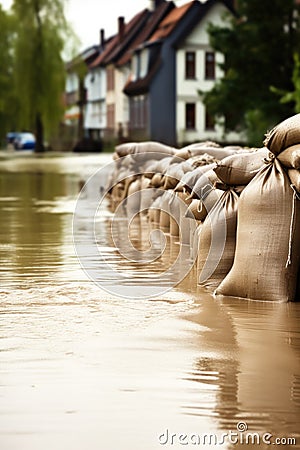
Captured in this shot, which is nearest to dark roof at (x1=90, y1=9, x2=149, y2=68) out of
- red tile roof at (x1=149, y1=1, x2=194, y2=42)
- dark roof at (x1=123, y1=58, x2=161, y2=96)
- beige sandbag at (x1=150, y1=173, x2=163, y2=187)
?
red tile roof at (x1=149, y1=1, x2=194, y2=42)

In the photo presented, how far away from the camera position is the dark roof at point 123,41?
60781mm

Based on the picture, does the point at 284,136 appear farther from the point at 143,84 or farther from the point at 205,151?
the point at 143,84

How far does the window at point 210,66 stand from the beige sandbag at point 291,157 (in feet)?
146

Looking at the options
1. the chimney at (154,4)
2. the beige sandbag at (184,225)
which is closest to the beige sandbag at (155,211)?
the beige sandbag at (184,225)

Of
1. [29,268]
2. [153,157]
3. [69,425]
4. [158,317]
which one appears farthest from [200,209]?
[153,157]

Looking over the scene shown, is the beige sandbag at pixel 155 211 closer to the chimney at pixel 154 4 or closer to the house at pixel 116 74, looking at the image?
Answer: the house at pixel 116 74

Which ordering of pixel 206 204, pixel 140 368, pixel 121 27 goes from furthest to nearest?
pixel 121 27 → pixel 206 204 → pixel 140 368

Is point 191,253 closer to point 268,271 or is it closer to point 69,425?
point 268,271

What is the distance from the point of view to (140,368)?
424 centimetres

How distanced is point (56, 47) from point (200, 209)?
4348 centimetres

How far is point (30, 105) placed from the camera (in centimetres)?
4903

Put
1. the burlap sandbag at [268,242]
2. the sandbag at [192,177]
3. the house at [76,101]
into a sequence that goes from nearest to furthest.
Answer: the burlap sandbag at [268,242] < the sandbag at [192,177] < the house at [76,101]

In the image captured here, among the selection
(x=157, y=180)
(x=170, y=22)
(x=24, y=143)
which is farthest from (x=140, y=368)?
(x=24, y=143)

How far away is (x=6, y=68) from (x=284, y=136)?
5047cm
